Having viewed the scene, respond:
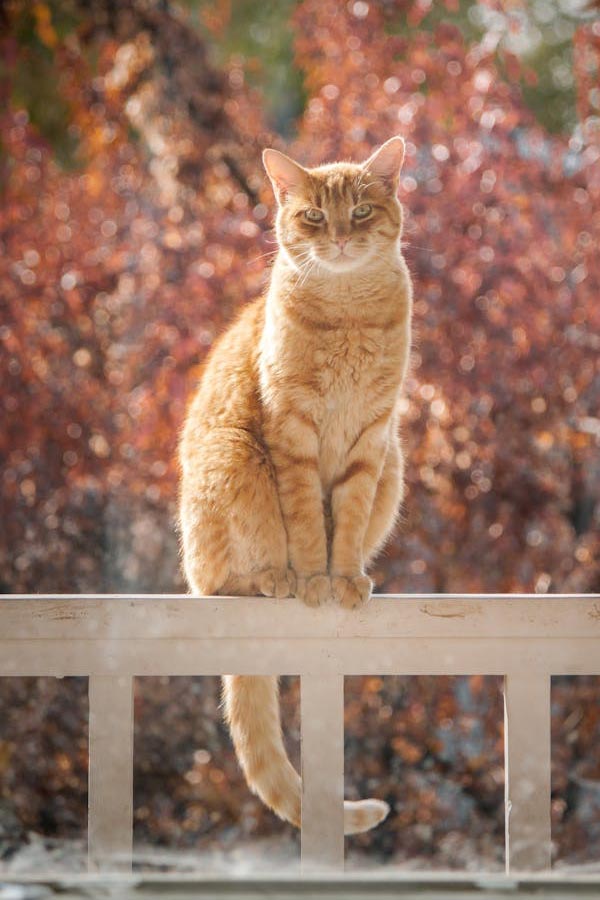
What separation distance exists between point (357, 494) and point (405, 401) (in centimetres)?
99

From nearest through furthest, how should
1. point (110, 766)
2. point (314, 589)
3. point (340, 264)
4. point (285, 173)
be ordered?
1. point (110, 766)
2. point (314, 589)
3. point (340, 264)
4. point (285, 173)

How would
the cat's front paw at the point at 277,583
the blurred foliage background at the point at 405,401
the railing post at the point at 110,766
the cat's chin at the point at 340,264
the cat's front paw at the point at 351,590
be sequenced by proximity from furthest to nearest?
the blurred foliage background at the point at 405,401
the cat's chin at the point at 340,264
the cat's front paw at the point at 277,583
the cat's front paw at the point at 351,590
the railing post at the point at 110,766

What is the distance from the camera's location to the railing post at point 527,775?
1.60 meters

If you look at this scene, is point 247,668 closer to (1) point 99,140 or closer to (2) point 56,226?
(2) point 56,226

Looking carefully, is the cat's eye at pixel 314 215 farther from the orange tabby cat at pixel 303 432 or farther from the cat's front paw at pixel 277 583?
the cat's front paw at pixel 277 583

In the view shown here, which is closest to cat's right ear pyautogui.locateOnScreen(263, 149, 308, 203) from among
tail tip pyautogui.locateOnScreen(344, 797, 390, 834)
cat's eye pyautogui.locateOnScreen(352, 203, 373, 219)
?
cat's eye pyautogui.locateOnScreen(352, 203, 373, 219)

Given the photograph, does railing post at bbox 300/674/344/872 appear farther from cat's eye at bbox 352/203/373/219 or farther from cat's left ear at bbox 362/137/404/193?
cat's left ear at bbox 362/137/404/193

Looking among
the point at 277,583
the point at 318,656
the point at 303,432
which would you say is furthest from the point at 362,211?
the point at 318,656

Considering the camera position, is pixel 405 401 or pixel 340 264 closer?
pixel 340 264

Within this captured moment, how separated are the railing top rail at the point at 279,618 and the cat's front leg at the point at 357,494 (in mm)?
248

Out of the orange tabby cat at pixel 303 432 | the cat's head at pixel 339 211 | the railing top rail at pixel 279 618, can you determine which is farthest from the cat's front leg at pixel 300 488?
the cat's head at pixel 339 211

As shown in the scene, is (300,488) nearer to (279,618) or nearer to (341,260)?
(279,618)

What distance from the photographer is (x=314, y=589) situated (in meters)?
1.79

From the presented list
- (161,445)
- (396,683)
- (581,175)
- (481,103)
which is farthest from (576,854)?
(481,103)
